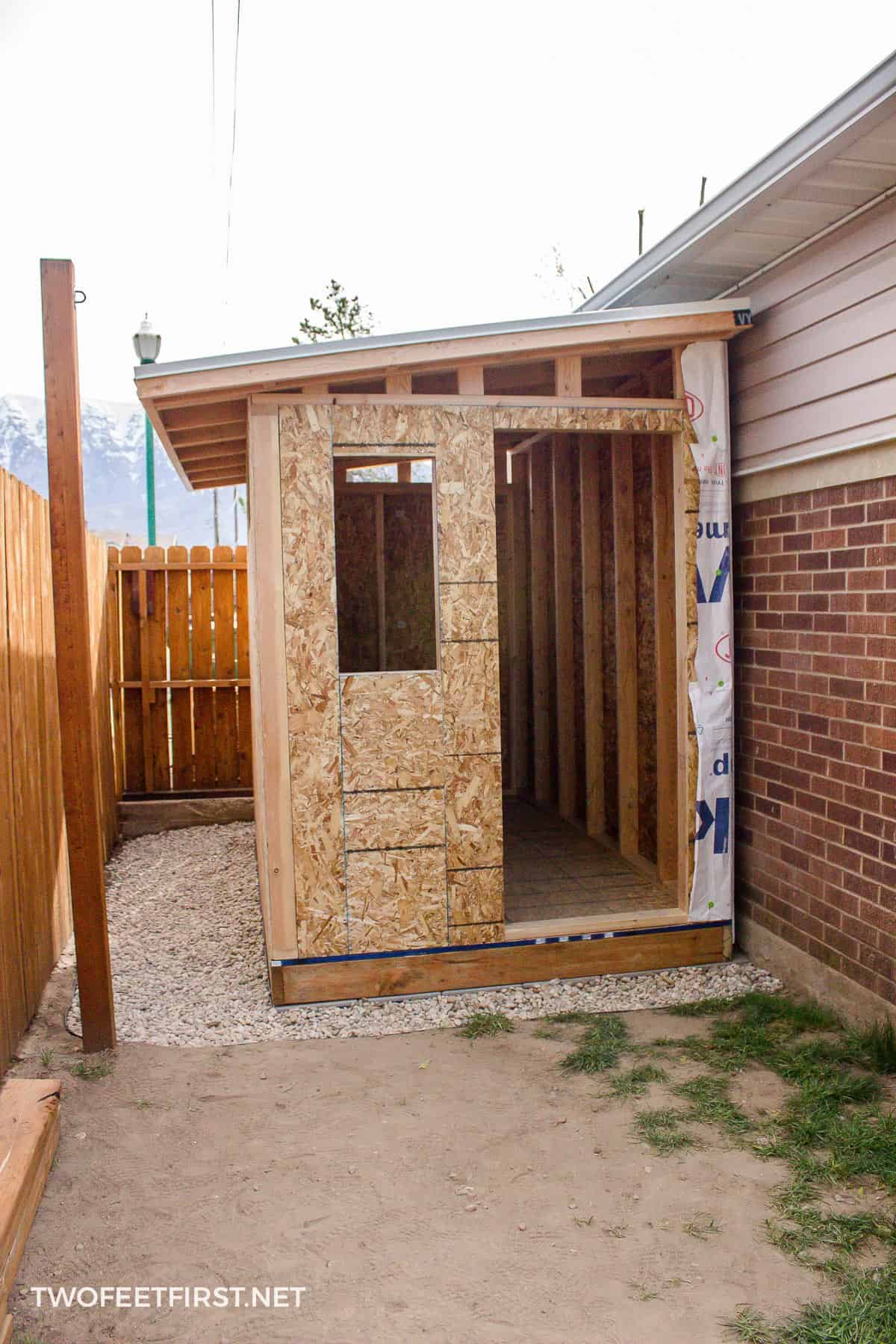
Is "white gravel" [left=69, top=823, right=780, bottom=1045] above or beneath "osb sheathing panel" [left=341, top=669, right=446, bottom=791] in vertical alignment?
beneath

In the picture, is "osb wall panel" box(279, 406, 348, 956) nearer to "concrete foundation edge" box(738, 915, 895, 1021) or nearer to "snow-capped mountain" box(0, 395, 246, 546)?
"concrete foundation edge" box(738, 915, 895, 1021)

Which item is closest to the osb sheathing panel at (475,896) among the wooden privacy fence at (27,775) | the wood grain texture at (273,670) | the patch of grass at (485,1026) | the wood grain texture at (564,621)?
the patch of grass at (485,1026)

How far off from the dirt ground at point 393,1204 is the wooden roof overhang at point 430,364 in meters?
2.97

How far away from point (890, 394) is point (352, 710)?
2.68m

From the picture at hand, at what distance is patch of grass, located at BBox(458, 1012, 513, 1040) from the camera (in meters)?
4.49

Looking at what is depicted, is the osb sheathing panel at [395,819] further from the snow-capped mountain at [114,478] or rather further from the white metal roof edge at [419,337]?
the snow-capped mountain at [114,478]

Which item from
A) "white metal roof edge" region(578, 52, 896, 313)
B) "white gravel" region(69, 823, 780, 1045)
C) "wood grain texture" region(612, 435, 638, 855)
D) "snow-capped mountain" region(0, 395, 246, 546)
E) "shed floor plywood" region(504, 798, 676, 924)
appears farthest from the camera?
"snow-capped mountain" region(0, 395, 246, 546)

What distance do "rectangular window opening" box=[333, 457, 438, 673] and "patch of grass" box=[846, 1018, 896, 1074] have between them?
4.53 metres

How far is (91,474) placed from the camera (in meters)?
130

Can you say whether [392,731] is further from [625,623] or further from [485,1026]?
[625,623]

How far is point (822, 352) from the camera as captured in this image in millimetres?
4418

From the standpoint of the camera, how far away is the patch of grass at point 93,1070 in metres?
4.10

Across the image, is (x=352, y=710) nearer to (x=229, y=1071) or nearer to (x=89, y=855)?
(x=89, y=855)

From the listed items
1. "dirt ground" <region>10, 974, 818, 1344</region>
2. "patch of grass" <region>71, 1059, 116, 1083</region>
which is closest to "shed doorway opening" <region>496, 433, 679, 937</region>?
"dirt ground" <region>10, 974, 818, 1344</region>
